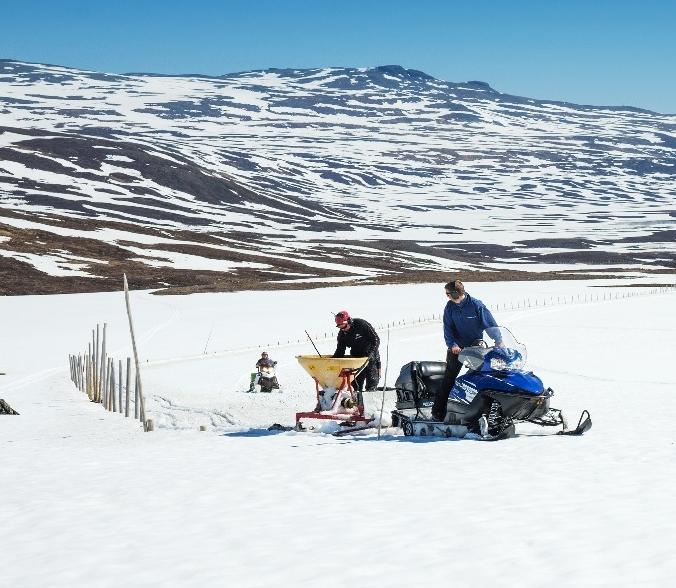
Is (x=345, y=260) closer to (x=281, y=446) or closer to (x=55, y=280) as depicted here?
(x=55, y=280)

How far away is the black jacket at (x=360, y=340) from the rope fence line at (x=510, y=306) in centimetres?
Result: 2365

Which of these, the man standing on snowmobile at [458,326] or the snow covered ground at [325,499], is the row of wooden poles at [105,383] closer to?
the snow covered ground at [325,499]

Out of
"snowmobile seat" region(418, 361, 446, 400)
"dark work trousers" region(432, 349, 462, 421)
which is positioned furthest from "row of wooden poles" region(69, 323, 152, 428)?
"dark work trousers" region(432, 349, 462, 421)

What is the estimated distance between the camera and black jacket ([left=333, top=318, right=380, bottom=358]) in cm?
1861

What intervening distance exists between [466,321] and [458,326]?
0.20 metres

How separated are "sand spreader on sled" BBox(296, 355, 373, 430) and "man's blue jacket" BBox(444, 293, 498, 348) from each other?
251cm

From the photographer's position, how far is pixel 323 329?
5738 centimetres

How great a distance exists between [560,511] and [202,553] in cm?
383

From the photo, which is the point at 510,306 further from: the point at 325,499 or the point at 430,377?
the point at 325,499

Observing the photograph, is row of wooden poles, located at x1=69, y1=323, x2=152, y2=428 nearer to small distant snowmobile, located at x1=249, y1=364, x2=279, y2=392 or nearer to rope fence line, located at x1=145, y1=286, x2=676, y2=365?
small distant snowmobile, located at x1=249, y1=364, x2=279, y2=392

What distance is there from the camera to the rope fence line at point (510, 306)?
150 feet

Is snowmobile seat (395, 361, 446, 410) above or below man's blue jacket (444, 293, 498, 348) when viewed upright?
below

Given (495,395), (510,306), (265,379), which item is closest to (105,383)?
(265,379)

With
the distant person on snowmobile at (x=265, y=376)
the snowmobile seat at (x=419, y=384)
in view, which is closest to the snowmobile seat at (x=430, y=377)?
the snowmobile seat at (x=419, y=384)
